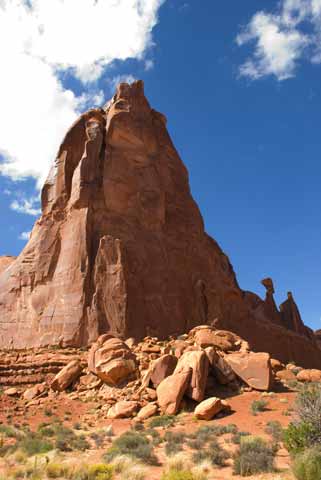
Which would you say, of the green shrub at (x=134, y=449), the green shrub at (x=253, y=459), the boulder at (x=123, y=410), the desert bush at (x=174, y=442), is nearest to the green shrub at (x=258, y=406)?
the desert bush at (x=174, y=442)

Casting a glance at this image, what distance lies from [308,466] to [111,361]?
44.1ft

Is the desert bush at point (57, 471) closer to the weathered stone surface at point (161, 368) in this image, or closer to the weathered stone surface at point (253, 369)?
the weathered stone surface at point (161, 368)

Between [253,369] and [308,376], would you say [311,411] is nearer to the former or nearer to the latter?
[253,369]

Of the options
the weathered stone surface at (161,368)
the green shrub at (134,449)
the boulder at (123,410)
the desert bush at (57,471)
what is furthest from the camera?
the weathered stone surface at (161,368)

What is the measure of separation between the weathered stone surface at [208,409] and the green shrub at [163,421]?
0.98m

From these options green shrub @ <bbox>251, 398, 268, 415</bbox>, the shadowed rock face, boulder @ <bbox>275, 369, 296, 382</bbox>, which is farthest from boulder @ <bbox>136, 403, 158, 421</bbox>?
the shadowed rock face

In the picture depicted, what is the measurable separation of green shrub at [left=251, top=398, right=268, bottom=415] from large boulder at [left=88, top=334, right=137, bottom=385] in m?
6.47

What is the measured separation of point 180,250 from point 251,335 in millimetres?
10126

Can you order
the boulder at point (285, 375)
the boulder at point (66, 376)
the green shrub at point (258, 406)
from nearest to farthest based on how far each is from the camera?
the green shrub at point (258, 406), the boulder at point (285, 375), the boulder at point (66, 376)

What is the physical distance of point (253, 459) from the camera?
11570mm

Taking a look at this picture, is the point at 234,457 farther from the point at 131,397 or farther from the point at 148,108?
the point at 148,108

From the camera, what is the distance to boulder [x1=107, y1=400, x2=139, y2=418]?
19469 millimetres

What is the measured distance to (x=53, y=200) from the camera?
32906mm

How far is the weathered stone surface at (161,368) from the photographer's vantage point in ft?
67.7
